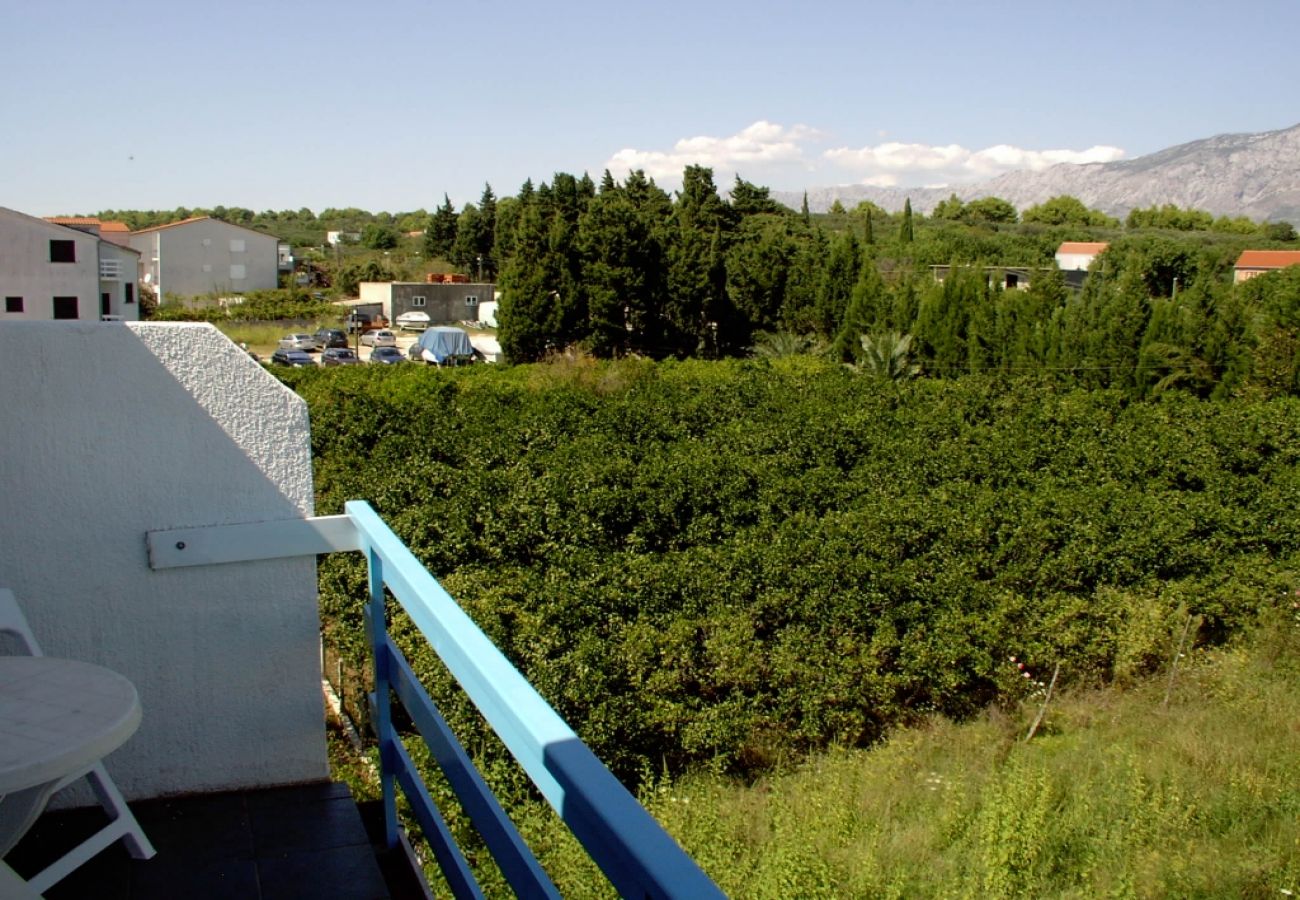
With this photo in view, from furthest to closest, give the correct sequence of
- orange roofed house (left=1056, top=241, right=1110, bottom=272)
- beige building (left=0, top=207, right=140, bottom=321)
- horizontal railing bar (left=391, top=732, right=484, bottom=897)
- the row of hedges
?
orange roofed house (left=1056, top=241, right=1110, bottom=272) → beige building (left=0, top=207, right=140, bottom=321) → the row of hedges → horizontal railing bar (left=391, top=732, right=484, bottom=897)

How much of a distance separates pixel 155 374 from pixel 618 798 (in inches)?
60.7

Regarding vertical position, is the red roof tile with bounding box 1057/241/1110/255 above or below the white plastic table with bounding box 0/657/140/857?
above

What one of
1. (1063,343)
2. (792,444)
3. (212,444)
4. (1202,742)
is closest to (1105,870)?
(1202,742)

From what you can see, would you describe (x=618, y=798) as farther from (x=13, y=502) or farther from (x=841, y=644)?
(x=841, y=644)

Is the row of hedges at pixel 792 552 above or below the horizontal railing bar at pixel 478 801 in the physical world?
below

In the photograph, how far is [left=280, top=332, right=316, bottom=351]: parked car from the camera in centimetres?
3544

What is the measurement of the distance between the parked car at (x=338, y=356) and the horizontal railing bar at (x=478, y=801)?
3123cm

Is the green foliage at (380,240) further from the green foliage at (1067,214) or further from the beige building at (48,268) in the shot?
the beige building at (48,268)

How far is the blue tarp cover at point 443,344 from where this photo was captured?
31.9m

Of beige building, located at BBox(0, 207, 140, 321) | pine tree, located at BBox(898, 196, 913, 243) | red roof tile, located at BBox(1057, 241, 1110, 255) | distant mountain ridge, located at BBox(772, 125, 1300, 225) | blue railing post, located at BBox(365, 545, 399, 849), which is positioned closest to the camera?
blue railing post, located at BBox(365, 545, 399, 849)

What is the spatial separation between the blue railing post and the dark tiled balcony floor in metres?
0.08

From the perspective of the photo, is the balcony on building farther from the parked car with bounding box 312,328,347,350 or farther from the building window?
the parked car with bounding box 312,328,347,350

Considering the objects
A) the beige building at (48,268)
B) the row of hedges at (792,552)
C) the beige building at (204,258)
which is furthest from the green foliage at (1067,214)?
the beige building at (48,268)

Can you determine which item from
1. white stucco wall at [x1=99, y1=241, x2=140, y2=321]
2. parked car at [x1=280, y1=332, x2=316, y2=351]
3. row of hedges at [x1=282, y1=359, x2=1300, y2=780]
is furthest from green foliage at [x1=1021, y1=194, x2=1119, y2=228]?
white stucco wall at [x1=99, y1=241, x2=140, y2=321]
